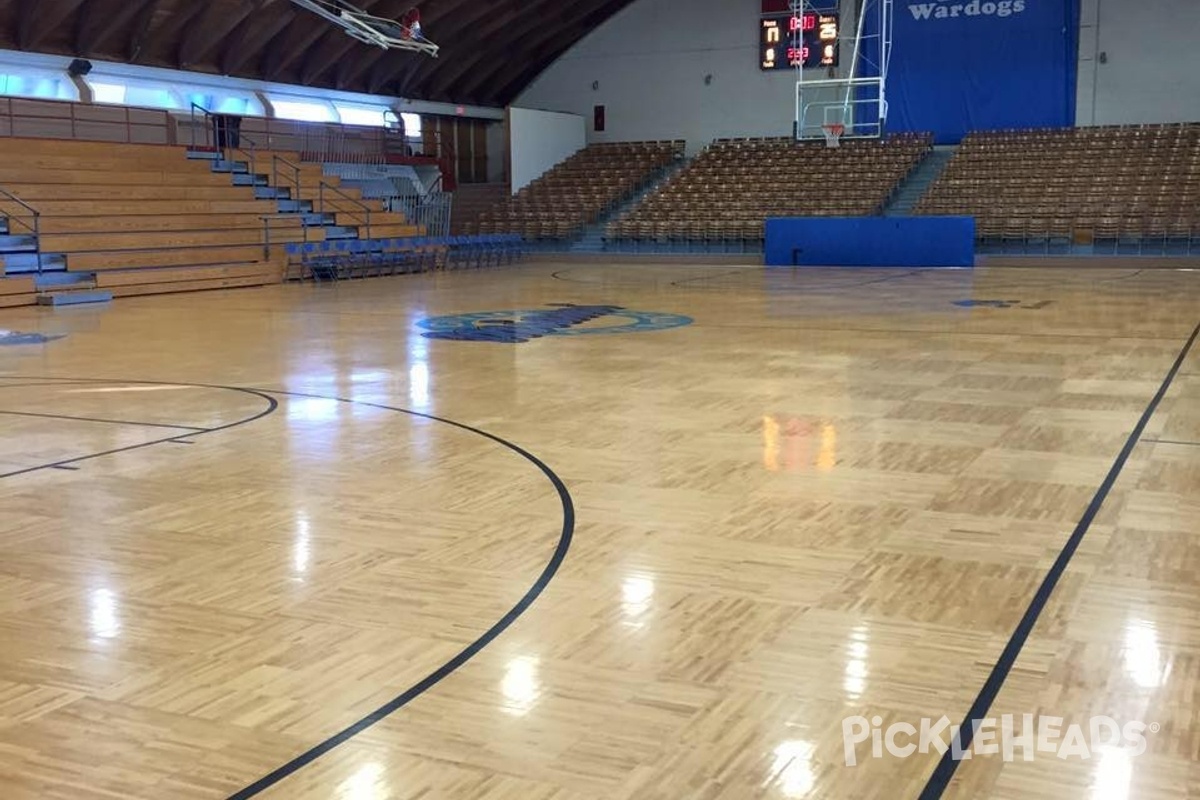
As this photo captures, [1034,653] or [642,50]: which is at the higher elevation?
[642,50]

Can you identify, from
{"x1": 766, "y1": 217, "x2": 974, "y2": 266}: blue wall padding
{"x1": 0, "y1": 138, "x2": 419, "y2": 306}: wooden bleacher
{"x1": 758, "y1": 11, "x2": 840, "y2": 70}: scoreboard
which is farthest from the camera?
{"x1": 766, "y1": 217, "x2": 974, "y2": 266}: blue wall padding

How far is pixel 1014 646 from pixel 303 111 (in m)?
24.3

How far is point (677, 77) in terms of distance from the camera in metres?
29.7

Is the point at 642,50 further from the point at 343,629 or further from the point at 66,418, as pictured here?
the point at 343,629

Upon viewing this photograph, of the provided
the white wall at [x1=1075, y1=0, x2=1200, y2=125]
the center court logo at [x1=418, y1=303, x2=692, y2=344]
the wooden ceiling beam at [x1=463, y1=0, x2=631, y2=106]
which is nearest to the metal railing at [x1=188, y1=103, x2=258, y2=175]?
the wooden ceiling beam at [x1=463, y1=0, x2=631, y2=106]

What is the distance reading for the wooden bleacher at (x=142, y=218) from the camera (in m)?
16.8

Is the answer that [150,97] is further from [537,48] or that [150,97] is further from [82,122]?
[537,48]

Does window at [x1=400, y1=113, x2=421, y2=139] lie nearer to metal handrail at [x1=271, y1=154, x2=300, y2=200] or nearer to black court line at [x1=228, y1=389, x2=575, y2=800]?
metal handrail at [x1=271, y1=154, x2=300, y2=200]

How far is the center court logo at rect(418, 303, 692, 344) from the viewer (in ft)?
37.7

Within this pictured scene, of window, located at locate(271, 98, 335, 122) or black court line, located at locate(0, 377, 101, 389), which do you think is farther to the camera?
window, located at locate(271, 98, 335, 122)

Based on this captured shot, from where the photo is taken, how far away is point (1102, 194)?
898 inches

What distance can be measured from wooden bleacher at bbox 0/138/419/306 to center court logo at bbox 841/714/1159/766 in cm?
1438

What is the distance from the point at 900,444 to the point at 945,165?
811 inches

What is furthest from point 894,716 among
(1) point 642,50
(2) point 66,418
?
(1) point 642,50
